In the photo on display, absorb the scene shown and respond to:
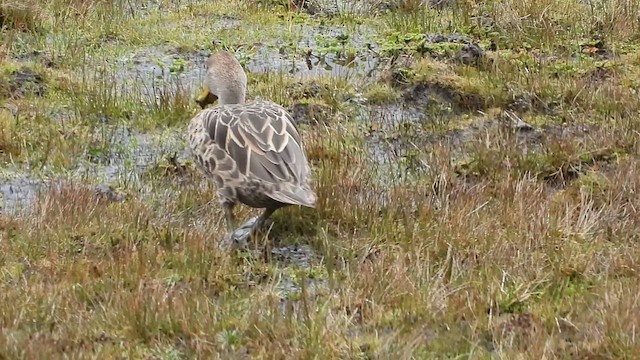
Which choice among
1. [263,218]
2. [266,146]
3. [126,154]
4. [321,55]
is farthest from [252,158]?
[321,55]

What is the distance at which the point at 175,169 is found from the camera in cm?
809

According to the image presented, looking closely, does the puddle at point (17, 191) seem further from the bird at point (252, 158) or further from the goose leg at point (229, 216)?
the goose leg at point (229, 216)

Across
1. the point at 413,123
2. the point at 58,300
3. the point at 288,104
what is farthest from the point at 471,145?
the point at 58,300

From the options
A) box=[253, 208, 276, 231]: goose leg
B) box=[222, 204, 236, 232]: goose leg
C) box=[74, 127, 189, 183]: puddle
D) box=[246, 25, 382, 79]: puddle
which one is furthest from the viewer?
box=[246, 25, 382, 79]: puddle

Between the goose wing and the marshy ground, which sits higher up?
the goose wing

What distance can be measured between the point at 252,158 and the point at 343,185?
1.09m

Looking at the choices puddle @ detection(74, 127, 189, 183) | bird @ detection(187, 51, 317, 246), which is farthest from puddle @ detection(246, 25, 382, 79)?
bird @ detection(187, 51, 317, 246)

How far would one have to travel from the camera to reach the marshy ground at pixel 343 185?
5.36m

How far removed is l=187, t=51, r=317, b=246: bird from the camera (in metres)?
6.40

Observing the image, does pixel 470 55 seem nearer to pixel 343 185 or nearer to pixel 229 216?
pixel 343 185

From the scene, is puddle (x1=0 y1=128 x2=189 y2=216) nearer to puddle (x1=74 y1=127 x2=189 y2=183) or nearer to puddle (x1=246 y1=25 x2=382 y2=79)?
puddle (x1=74 y1=127 x2=189 y2=183)

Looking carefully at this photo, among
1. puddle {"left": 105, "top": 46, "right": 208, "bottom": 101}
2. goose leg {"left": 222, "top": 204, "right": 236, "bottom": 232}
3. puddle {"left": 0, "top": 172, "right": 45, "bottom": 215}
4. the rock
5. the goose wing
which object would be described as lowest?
puddle {"left": 0, "top": 172, "right": 45, "bottom": 215}

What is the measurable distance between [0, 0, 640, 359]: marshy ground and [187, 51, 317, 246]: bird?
0.31 metres

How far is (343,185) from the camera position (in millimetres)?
7480
